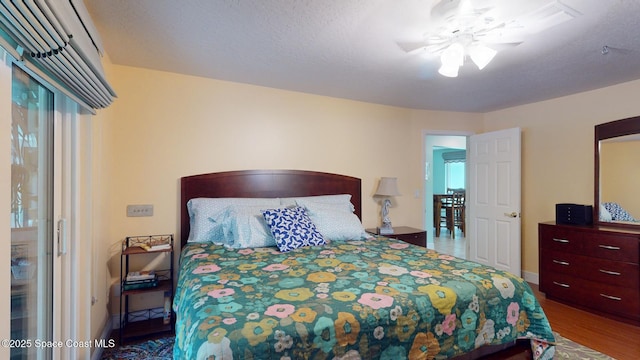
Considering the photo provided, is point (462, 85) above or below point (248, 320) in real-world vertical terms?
A: above

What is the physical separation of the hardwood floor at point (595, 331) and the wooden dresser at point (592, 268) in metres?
0.11

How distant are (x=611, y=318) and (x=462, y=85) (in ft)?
8.46

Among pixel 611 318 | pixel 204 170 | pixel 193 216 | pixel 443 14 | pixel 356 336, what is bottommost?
pixel 611 318

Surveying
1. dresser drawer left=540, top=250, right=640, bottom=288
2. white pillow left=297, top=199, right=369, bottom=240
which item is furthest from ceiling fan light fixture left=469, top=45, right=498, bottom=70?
dresser drawer left=540, top=250, right=640, bottom=288

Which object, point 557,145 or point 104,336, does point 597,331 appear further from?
point 104,336

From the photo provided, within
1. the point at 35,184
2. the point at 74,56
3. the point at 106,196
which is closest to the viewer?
the point at 74,56

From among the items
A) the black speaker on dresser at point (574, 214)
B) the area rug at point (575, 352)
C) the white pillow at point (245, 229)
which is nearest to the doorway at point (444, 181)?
the black speaker on dresser at point (574, 214)

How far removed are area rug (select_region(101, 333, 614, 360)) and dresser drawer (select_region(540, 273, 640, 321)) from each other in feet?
2.60

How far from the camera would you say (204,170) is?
115 inches

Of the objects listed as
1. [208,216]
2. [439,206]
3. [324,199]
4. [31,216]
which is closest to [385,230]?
[324,199]

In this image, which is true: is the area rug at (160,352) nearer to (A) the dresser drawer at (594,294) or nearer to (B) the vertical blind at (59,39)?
(A) the dresser drawer at (594,294)

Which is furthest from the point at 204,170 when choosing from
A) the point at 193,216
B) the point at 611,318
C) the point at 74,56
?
the point at 611,318

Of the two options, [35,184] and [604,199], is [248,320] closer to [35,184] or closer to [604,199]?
[35,184]

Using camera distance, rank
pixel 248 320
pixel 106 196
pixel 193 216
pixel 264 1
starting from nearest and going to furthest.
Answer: pixel 248 320 < pixel 264 1 < pixel 106 196 < pixel 193 216
